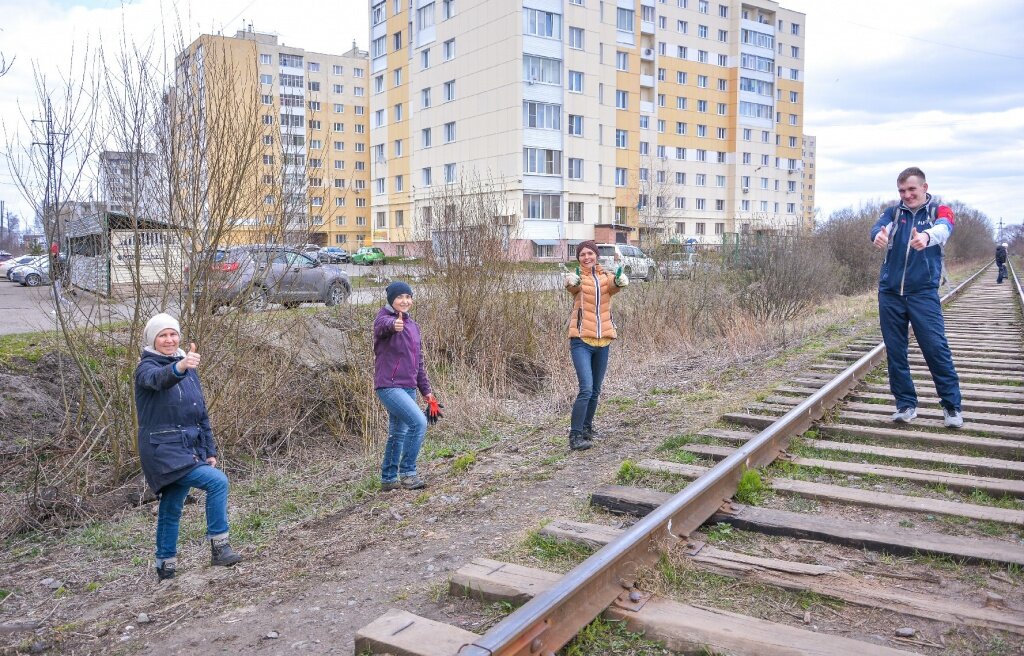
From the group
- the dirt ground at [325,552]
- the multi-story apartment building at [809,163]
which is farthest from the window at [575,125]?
the multi-story apartment building at [809,163]

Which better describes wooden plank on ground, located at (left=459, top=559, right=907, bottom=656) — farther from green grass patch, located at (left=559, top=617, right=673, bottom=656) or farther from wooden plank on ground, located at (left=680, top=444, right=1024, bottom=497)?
wooden plank on ground, located at (left=680, top=444, right=1024, bottom=497)

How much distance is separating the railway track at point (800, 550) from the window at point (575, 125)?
42.8 metres

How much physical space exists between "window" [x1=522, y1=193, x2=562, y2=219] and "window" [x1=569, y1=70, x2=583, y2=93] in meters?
6.60

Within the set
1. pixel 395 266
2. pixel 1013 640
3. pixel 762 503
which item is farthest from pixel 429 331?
pixel 1013 640

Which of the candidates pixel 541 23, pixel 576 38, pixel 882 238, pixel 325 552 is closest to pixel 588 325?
pixel 882 238

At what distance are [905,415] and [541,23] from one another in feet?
140

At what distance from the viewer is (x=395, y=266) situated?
39.6 ft

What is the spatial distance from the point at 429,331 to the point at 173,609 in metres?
7.28

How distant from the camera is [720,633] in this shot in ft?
10.1

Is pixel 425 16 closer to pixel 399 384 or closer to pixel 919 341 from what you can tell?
pixel 399 384

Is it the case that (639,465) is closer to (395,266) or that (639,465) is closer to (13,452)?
(13,452)

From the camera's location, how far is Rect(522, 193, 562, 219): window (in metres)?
45.7

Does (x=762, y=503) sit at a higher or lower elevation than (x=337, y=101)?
lower

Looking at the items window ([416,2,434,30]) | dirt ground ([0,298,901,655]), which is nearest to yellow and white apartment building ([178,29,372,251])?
dirt ground ([0,298,901,655])
